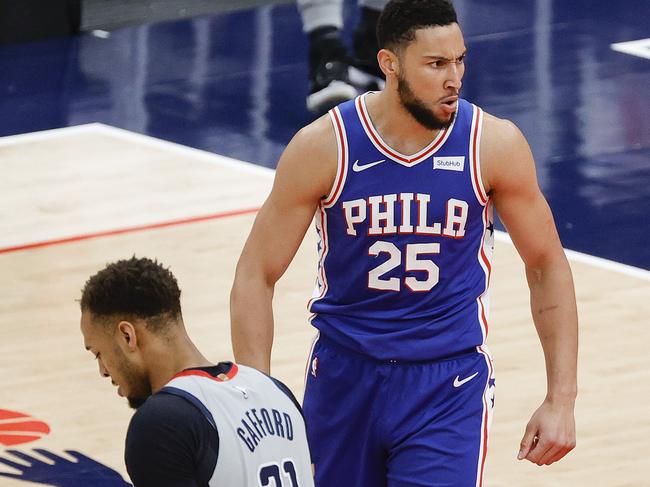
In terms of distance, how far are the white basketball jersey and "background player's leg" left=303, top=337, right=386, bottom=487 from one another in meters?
0.94

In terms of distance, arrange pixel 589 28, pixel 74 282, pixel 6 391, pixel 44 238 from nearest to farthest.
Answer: pixel 6 391 < pixel 74 282 < pixel 44 238 < pixel 589 28

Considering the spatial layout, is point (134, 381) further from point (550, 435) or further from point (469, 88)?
point (469, 88)

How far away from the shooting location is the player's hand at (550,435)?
443 centimetres

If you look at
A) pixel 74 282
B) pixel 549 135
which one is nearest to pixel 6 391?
pixel 74 282

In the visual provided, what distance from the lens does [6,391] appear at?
22.4 feet

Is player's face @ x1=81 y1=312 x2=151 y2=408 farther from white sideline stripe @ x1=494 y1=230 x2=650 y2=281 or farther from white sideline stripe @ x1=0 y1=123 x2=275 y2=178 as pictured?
white sideline stripe @ x1=0 y1=123 x2=275 y2=178

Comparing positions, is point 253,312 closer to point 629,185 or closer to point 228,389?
point 228,389

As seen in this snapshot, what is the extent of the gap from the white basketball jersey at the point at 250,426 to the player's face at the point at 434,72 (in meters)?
1.11

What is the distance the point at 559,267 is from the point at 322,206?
2.28ft

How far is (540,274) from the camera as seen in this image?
4637 mm

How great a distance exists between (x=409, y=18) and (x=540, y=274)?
0.83 m

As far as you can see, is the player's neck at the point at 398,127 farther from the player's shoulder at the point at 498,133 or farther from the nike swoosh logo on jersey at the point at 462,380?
the nike swoosh logo on jersey at the point at 462,380

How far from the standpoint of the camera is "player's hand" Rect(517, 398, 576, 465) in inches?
175

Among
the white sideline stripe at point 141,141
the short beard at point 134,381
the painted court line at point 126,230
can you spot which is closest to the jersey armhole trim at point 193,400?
the short beard at point 134,381
